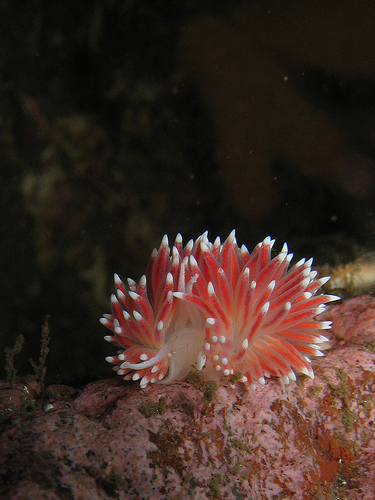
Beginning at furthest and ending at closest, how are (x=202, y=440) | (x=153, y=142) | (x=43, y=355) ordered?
(x=153, y=142) < (x=43, y=355) < (x=202, y=440)

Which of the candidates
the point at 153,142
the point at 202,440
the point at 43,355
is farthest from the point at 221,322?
the point at 153,142

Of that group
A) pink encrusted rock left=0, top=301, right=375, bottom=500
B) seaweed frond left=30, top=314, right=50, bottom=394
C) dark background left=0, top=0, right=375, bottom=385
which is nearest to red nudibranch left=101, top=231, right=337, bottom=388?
pink encrusted rock left=0, top=301, right=375, bottom=500

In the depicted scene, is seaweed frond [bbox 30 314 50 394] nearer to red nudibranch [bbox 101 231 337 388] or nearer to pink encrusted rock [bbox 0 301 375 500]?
pink encrusted rock [bbox 0 301 375 500]

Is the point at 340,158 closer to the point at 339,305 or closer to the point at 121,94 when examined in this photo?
the point at 339,305

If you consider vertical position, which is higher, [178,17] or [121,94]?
[178,17]

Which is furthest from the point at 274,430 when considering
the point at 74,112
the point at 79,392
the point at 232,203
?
the point at 74,112

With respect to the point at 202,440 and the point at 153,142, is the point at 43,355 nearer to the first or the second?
the point at 202,440
